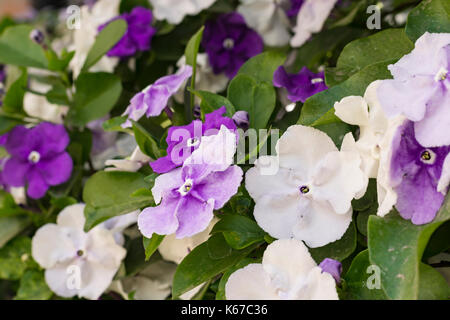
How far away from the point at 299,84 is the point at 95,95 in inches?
13.1

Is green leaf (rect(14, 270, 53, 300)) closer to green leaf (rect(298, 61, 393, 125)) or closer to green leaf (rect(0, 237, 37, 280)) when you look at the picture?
green leaf (rect(0, 237, 37, 280))

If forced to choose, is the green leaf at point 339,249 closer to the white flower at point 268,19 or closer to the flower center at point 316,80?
the flower center at point 316,80

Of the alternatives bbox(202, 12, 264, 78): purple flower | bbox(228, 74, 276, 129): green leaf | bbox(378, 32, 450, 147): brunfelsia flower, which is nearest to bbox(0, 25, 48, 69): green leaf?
bbox(202, 12, 264, 78): purple flower

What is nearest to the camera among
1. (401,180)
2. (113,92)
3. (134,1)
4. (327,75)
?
(401,180)

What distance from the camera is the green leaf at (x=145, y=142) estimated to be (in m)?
0.64

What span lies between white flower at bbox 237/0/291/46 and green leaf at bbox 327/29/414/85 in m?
0.33

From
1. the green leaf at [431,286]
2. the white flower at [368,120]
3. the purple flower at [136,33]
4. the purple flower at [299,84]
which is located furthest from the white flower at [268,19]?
the green leaf at [431,286]

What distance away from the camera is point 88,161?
0.93 metres

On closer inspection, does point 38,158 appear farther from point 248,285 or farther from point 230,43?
point 248,285

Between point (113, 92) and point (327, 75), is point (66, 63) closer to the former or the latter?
point (113, 92)

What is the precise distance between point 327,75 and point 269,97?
0.23 feet

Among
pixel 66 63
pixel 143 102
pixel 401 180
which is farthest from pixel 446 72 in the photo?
pixel 66 63

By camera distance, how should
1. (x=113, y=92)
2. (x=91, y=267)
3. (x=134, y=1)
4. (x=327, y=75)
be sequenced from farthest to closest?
(x=134, y=1)
(x=113, y=92)
(x=91, y=267)
(x=327, y=75)

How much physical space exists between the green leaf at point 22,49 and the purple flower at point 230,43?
0.88ft
